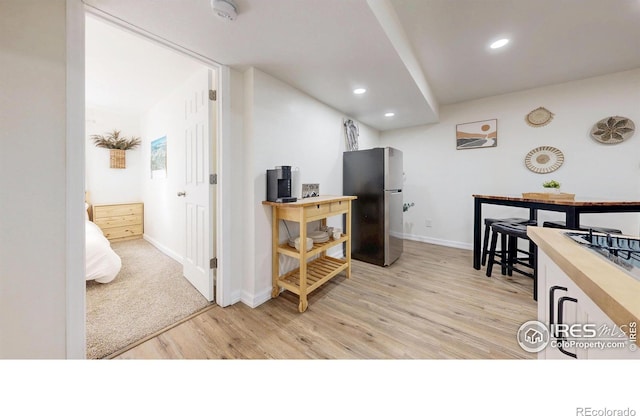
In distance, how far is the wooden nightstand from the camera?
353 cm

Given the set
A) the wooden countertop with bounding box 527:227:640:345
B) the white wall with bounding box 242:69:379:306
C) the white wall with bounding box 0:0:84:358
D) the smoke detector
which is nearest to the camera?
the wooden countertop with bounding box 527:227:640:345

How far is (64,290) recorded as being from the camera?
3.64 ft

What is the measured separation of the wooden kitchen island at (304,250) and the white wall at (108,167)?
12.2 feet

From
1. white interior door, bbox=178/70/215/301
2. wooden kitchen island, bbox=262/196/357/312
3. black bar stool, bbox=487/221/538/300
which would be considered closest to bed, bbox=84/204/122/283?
white interior door, bbox=178/70/215/301

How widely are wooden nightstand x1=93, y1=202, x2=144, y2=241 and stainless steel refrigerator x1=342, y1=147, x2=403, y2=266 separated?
3.75m

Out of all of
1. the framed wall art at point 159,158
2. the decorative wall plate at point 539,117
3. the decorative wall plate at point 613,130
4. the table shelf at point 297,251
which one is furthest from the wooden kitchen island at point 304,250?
the decorative wall plate at point 613,130

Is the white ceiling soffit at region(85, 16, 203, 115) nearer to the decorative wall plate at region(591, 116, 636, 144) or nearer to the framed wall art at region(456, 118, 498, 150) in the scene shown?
the framed wall art at region(456, 118, 498, 150)

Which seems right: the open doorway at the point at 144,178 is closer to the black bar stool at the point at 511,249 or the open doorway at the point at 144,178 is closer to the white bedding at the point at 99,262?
the white bedding at the point at 99,262

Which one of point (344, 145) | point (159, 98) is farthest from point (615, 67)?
point (159, 98)

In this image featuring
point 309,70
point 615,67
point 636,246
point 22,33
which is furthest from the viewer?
point 615,67

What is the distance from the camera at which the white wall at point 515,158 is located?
2504 millimetres

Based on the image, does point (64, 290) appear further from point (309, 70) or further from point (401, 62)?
point (401, 62)

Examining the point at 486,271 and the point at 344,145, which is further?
the point at 344,145
